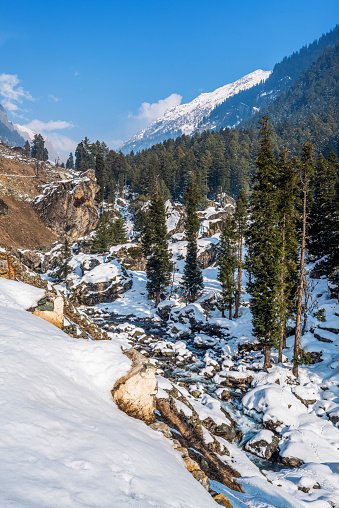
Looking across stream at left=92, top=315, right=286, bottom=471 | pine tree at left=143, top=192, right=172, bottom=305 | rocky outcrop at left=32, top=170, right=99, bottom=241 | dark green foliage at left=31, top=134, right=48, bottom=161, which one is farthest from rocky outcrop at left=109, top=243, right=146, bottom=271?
dark green foliage at left=31, top=134, right=48, bottom=161

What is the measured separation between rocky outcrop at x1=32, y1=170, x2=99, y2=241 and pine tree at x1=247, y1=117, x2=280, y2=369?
6862 cm

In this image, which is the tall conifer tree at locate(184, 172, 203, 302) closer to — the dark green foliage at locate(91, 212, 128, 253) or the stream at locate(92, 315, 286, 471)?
the stream at locate(92, 315, 286, 471)

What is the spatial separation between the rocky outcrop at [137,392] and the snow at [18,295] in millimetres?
6941

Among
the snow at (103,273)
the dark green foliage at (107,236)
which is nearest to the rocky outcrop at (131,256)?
the snow at (103,273)

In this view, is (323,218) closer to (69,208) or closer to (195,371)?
(195,371)

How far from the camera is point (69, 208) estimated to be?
295 ft

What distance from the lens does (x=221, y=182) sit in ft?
347

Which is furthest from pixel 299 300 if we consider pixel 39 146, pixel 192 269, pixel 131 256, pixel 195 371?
pixel 39 146

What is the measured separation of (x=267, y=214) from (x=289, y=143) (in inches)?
5356

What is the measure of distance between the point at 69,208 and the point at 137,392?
84.2 meters

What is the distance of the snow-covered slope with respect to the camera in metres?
5.35

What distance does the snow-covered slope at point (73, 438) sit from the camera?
17.5 ft

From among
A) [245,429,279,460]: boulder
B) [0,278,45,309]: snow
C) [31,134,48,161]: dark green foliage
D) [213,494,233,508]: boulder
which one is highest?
[31,134,48,161]: dark green foliage

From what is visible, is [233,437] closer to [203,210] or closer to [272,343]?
[272,343]
